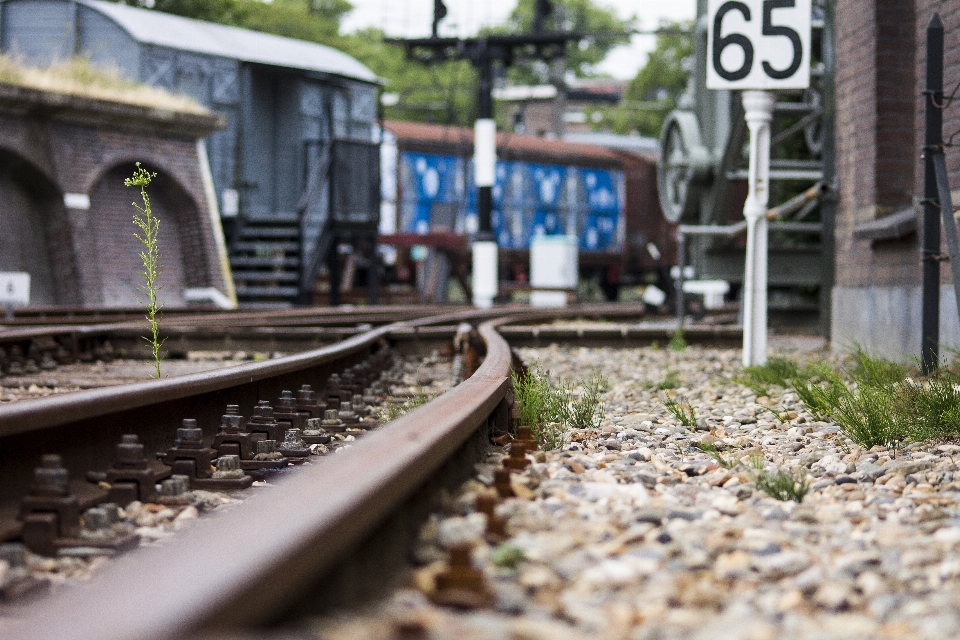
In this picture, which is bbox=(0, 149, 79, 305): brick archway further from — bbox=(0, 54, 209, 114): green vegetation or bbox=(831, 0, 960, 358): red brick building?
bbox=(831, 0, 960, 358): red brick building

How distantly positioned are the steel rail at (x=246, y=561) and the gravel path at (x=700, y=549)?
11 centimetres

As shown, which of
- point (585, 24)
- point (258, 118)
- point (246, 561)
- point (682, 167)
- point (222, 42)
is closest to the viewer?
point (246, 561)

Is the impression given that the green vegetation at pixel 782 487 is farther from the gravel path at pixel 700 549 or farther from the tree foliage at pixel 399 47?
the tree foliage at pixel 399 47

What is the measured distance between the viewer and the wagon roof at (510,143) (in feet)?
94.1

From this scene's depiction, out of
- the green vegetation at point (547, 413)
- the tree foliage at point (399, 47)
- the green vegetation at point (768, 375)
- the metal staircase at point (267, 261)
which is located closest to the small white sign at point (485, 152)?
the tree foliage at point (399, 47)

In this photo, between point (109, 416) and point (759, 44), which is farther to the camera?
point (759, 44)

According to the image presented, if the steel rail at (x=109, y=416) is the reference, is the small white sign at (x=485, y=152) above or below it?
above

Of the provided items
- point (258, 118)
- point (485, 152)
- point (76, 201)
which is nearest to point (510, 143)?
point (258, 118)

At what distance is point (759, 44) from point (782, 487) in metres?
4.74

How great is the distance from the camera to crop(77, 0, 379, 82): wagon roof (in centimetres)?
2159

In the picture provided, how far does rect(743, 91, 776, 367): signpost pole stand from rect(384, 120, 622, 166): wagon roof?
1993 cm

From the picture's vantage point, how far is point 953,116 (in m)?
7.16

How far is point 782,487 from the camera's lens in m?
3.19

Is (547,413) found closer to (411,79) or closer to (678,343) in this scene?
(678,343)
